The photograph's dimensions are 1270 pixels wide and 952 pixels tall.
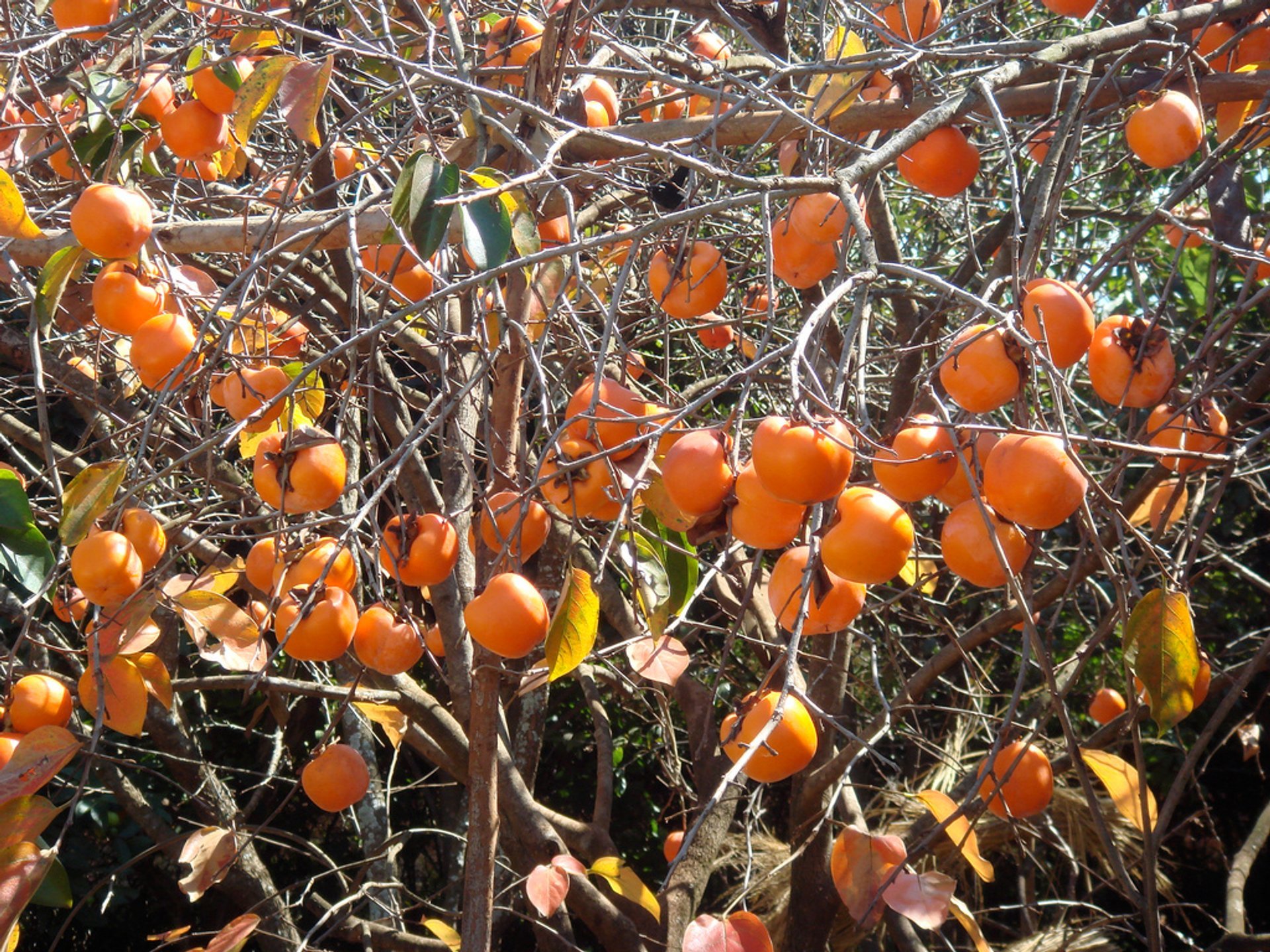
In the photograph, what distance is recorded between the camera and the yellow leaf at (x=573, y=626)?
99 cm

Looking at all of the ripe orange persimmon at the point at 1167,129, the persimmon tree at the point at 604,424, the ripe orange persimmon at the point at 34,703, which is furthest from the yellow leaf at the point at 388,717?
the ripe orange persimmon at the point at 1167,129

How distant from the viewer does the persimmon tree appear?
92 centimetres

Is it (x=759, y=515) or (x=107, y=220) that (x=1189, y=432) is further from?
(x=107, y=220)

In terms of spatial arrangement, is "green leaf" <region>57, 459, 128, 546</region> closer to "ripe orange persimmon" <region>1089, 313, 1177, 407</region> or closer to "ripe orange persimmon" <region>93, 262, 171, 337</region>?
"ripe orange persimmon" <region>93, 262, 171, 337</region>

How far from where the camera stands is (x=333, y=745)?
155 centimetres

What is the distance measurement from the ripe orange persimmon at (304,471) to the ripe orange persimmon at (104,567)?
18 centimetres

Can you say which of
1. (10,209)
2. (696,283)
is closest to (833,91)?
(696,283)

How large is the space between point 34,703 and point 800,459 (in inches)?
44.9

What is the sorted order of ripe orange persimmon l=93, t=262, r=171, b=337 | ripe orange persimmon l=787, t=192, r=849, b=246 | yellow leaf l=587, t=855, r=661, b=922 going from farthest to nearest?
yellow leaf l=587, t=855, r=661, b=922 < ripe orange persimmon l=93, t=262, r=171, b=337 < ripe orange persimmon l=787, t=192, r=849, b=246

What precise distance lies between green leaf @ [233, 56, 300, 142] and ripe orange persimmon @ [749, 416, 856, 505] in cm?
85

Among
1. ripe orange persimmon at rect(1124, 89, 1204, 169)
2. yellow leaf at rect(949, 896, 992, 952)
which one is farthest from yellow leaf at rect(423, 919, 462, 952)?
ripe orange persimmon at rect(1124, 89, 1204, 169)

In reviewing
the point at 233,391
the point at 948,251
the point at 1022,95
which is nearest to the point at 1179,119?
the point at 1022,95

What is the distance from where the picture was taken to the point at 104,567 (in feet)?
3.93

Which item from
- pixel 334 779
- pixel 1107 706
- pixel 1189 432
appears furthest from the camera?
pixel 1107 706
